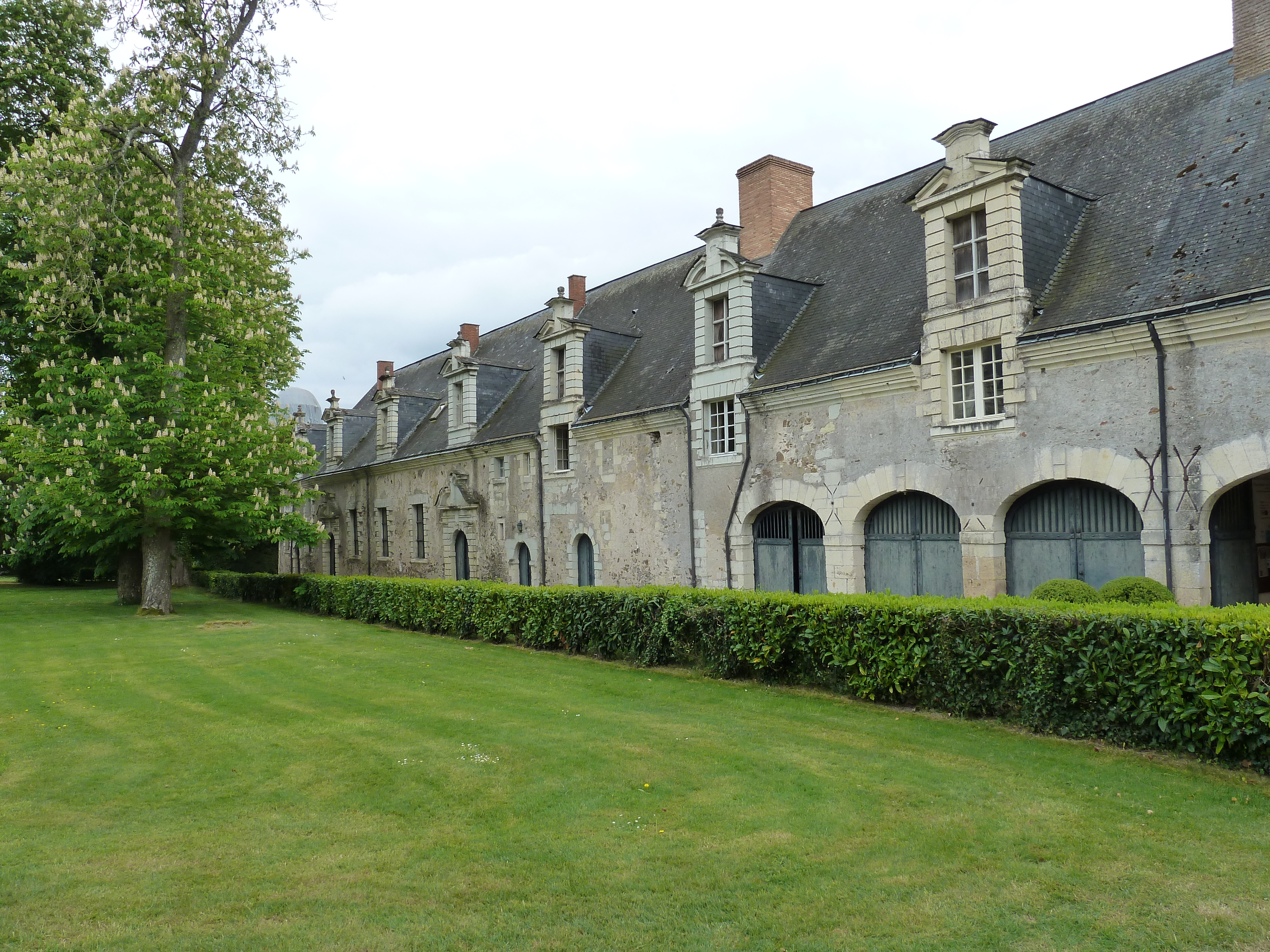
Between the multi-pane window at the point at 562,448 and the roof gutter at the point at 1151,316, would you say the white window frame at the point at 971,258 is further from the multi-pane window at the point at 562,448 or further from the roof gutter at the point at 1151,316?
the multi-pane window at the point at 562,448

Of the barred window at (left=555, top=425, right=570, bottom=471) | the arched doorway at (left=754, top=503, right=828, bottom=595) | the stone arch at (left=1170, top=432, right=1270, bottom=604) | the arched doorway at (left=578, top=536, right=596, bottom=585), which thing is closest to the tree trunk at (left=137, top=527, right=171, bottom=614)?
the barred window at (left=555, top=425, right=570, bottom=471)

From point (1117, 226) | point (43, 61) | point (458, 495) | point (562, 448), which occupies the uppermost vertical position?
point (43, 61)

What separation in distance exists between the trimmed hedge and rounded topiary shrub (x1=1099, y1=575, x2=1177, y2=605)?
74.1 inches

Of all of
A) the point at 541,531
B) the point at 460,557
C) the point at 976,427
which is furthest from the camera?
the point at 460,557

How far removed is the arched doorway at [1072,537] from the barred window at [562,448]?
36.0 feet

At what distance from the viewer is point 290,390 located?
52844 millimetres

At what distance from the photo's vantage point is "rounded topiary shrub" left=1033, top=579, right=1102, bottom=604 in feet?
30.7

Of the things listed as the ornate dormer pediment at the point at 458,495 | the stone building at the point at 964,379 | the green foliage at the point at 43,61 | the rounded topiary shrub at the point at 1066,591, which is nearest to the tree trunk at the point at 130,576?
the ornate dormer pediment at the point at 458,495

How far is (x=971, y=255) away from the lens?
12047mm

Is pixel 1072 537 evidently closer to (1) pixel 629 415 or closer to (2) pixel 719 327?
(2) pixel 719 327

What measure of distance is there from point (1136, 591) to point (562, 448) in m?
13.4

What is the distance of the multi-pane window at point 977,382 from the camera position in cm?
1178

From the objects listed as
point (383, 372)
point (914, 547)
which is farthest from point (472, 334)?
point (914, 547)

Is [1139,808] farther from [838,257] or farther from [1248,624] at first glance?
[838,257]
